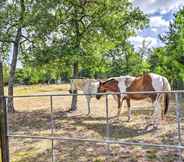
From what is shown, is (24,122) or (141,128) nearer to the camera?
(141,128)

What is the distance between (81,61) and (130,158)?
21.9 ft

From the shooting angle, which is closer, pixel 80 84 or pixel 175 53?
pixel 80 84

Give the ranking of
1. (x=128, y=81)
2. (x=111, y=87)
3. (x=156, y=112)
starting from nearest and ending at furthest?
(x=156, y=112) → (x=128, y=81) → (x=111, y=87)

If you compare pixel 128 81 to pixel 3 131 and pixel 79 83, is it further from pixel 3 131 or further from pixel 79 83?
pixel 3 131

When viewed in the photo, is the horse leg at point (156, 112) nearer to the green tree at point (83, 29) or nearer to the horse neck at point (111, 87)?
the horse neck at point (111, 87)

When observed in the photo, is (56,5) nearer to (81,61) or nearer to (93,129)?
(81,61)

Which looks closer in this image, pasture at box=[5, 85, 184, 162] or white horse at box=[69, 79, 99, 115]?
pasture at box=[5, 85, 184, 162]

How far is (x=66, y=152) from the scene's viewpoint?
5805 mm

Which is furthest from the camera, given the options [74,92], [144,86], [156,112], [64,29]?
[74,92]

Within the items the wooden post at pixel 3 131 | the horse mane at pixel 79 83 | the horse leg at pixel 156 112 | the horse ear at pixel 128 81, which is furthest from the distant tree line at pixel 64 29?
the wooden post at pixel 3 131

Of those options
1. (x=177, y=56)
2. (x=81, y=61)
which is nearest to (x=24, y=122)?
(x=81, y=61)

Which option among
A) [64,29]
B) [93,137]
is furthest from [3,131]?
[64,29]

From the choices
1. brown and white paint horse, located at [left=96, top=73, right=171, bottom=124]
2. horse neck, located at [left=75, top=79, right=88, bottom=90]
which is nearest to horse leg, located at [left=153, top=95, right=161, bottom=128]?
brown and white paint horse, located at [left=96, top=73, right=171, bottom=124]

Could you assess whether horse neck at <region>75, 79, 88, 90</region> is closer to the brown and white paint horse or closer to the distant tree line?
the distant tree line
